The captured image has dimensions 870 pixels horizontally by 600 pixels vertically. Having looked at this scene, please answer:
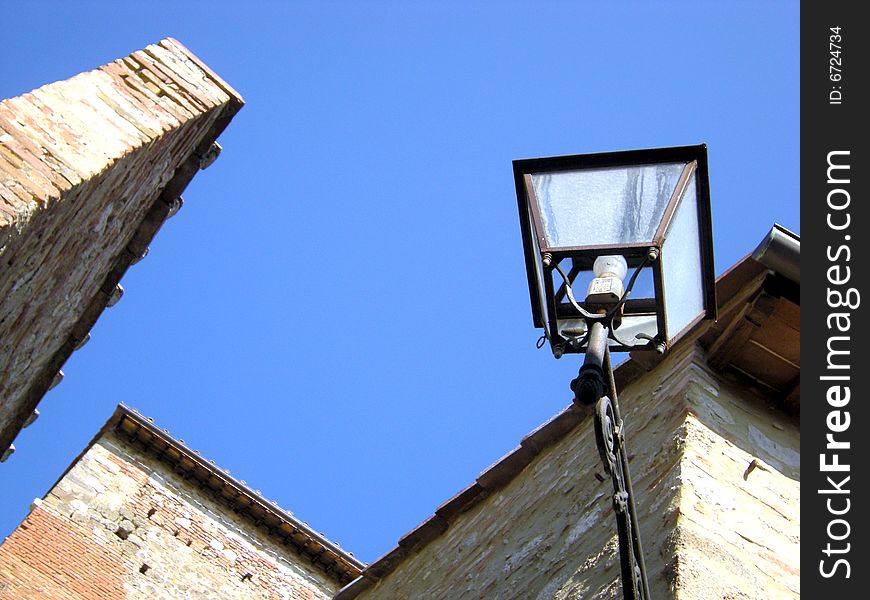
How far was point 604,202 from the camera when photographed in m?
2.76

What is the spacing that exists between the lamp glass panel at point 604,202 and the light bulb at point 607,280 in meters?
0.05

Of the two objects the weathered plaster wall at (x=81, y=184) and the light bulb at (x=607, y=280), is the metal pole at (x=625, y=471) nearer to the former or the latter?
the light bulb at (x=607, y=280)

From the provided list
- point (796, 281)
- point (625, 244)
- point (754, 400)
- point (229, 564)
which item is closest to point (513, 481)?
point (754, 400)

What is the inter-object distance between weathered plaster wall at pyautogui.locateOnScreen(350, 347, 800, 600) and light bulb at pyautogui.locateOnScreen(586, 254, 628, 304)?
135cm

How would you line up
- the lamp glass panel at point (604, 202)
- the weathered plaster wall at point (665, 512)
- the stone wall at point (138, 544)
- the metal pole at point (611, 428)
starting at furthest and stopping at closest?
the stone wall at point (138, 544), the weathered plaster wall at point (665, 512), the lamp glass panel at point (604, 202), the metal pole at point (611, 428)

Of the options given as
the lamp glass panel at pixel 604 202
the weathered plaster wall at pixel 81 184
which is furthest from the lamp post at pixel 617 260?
the weathered plaster wall at pixel 81 184

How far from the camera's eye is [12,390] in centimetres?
612

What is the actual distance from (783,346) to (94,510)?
932 centimetres

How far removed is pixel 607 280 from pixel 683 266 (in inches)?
12.6

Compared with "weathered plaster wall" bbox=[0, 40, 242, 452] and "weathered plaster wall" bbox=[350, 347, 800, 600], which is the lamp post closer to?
"weathered plaster wall" bbox=[350, 347, 800, 600]

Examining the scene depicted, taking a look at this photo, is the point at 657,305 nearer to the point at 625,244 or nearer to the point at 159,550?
the point at 625,244

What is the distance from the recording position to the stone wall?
1127cm

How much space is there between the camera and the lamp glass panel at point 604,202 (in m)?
2.67
